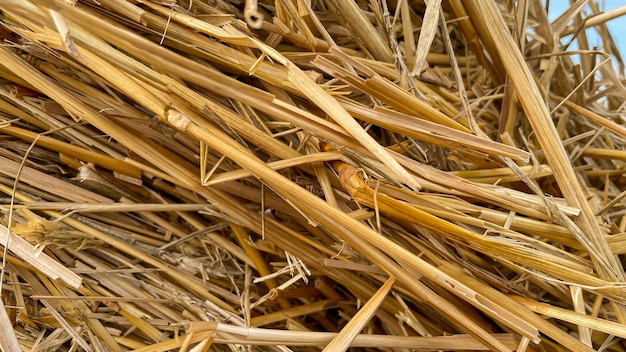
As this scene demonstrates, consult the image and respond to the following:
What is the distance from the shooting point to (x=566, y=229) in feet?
1.85

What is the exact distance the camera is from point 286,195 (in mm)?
540

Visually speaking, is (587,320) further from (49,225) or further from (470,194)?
(49,225)

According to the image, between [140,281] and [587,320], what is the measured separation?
0.48m

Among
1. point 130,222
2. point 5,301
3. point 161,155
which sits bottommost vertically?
point 5,301

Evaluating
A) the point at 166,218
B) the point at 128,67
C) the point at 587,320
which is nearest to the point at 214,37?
the point at 128,67

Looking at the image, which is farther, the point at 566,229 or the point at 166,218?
the point at 166,218

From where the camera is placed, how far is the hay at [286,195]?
522 millimetres

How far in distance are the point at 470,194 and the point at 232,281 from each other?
297 millimetres

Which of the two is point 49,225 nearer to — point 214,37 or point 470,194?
point 214,37

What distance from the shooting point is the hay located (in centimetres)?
52

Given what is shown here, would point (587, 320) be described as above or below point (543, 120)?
below

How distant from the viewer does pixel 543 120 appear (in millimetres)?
577

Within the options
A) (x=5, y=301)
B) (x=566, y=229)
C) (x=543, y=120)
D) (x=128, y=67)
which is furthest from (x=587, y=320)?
(x=5, y=301)

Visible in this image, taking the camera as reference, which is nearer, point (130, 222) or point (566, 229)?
point (566, 229)
